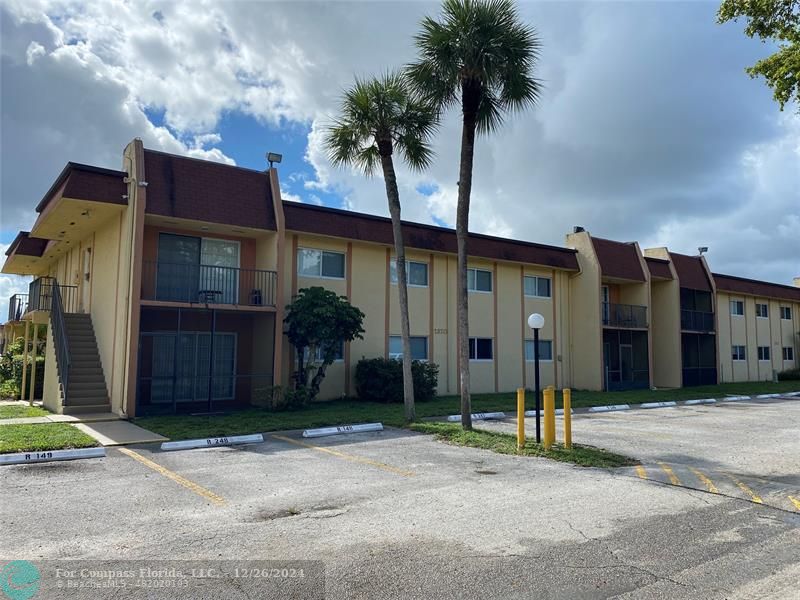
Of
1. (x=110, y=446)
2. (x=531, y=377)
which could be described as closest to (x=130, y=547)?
(x=110, y=446)

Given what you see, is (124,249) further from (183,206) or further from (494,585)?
(494,585)

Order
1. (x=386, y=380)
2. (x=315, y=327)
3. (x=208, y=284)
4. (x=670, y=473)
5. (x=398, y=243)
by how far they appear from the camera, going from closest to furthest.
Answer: (x=670, y=473) → (x=398, y=243) → (x=315, y=327) → (x=208, y=284) → (x=386, y=380)

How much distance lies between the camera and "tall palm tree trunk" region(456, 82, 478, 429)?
1317 centimetres

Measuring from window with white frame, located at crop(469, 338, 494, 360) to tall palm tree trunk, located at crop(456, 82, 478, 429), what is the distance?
10185 millimetres

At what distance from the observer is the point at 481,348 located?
2388 centimetres

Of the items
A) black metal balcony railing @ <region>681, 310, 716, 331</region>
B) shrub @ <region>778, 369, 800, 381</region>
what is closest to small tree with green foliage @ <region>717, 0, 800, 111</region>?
black metal balcony railing @ <region>681, 310, 716, 331</region>

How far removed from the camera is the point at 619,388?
27391mm

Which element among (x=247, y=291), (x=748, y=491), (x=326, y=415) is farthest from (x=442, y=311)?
(x=748, y=491)

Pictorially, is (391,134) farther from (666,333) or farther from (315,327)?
(666,333)

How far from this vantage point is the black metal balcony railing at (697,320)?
3117cm

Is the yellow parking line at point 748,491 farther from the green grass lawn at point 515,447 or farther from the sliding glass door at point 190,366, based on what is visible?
the sliding glass door at point 190,366

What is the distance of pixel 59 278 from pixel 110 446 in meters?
16.3

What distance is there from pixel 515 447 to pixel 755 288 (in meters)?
31.6

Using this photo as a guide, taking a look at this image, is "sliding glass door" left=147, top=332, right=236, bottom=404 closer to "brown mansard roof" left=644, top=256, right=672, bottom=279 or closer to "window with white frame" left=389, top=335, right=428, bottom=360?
"window with white frame" left=389, top=335, right=428, bottom=360
